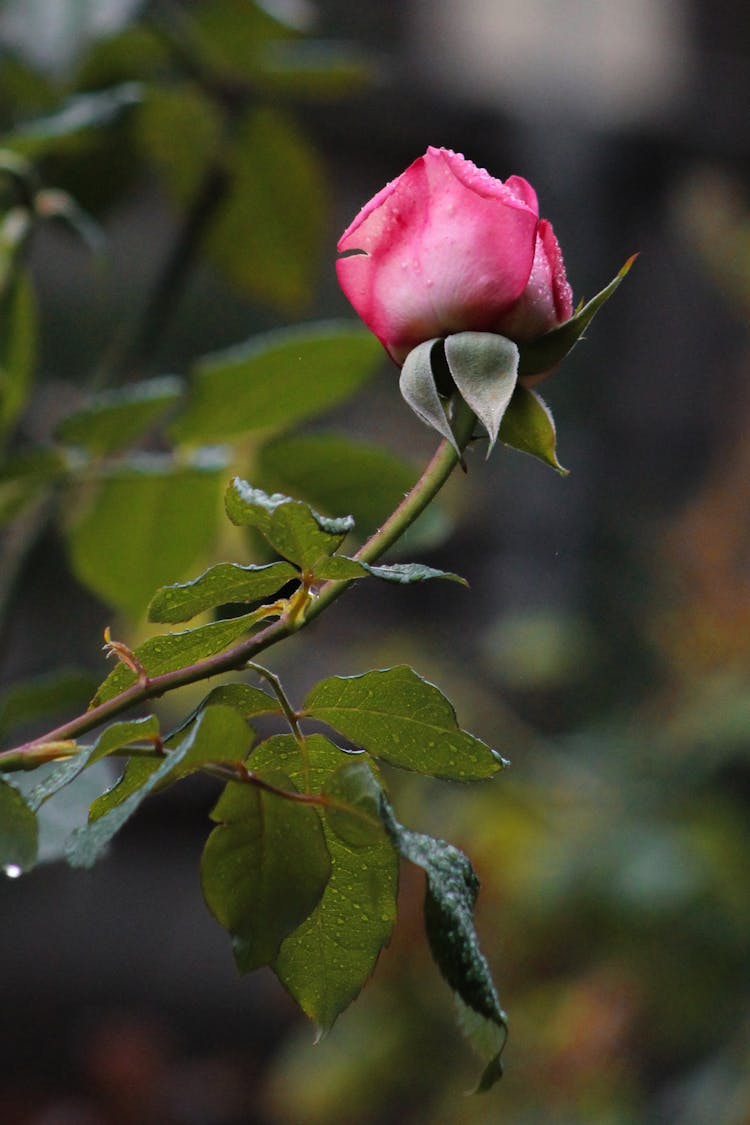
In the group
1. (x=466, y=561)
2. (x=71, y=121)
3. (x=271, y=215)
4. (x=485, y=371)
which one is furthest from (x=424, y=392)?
(x=466, y=561)

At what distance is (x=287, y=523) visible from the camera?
22 centimetres

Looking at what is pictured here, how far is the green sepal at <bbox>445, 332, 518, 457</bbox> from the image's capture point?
9.2 inches

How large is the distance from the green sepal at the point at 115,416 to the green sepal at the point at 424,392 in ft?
0.80

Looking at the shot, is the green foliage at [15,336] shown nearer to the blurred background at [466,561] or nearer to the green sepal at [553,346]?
the blurred background at [466,561]

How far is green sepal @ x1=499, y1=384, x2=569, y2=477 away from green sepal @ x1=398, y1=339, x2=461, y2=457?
1 cm

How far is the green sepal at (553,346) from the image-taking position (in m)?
0.24

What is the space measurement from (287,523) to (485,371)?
51 mm

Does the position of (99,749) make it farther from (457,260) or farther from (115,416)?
(115,416)

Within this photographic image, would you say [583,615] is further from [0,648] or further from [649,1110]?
[0,648]

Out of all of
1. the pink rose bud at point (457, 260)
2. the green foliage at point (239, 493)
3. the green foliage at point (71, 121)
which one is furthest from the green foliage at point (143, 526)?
the pink rose bud at point (457, 260)

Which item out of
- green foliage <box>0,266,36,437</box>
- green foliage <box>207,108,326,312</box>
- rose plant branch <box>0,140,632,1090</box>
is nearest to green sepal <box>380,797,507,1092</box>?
rose plant branch <box>0,140,632,1090</box>

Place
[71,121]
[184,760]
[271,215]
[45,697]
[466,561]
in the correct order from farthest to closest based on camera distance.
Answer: [466,561], [271,215], [71,121], [45,697], [184,760]

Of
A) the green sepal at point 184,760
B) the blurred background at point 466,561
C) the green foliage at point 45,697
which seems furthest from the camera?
the blurred background at point 466,561

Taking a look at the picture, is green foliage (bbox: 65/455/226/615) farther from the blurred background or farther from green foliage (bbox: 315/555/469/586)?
green foliage (bbox: 315/555/469/586)
